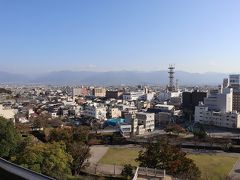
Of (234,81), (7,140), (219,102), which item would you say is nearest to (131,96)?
(234,81)

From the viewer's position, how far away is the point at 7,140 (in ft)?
39.7

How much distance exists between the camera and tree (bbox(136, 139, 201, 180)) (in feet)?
37.0

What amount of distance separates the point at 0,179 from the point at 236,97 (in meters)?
35.0

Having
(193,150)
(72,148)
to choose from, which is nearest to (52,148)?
(72,148)

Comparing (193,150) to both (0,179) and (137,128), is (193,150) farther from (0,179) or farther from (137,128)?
(0,179)

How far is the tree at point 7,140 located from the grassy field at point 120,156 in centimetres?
471

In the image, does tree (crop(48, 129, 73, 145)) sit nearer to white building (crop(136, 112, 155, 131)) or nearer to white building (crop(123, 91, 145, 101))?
white building (crop(136, 112, 155, 131))

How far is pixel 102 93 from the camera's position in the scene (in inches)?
2344

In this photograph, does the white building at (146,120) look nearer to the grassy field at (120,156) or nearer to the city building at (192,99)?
the grassy field at (120,156)

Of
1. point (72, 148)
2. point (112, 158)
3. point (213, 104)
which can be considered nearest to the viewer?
point (72, 148)

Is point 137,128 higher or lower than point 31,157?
lower

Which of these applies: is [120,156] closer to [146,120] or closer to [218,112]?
[146,120]

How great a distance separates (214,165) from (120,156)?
464cm

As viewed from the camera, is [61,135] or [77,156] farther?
[61,135]
